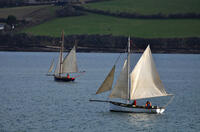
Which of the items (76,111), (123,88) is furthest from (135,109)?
(76,111)

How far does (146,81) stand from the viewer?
193ft

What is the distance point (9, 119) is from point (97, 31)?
475 ft

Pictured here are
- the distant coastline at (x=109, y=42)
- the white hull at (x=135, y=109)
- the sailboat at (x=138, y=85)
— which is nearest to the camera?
the white hull at (x=135, y=109)

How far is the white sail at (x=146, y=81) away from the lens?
2303 inches

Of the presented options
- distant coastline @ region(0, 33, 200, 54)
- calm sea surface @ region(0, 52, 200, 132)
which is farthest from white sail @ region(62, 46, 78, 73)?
distant coastline @ region(0, 33, 200, 54)

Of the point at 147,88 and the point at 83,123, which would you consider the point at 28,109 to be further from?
the point at 147,88

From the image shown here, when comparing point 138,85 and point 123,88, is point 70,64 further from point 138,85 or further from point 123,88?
point 123,88

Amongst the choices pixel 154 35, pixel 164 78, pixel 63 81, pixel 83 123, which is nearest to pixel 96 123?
pixel 83 123

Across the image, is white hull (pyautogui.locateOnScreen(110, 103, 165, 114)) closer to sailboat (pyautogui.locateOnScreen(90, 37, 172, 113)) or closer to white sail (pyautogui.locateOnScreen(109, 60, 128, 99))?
sailboat (pyautogui.locateOnScreen(90, 37, 172, 113))

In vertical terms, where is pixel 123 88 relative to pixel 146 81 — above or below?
below

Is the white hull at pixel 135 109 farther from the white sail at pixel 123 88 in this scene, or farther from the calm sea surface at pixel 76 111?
the white sail at pixel 123 88

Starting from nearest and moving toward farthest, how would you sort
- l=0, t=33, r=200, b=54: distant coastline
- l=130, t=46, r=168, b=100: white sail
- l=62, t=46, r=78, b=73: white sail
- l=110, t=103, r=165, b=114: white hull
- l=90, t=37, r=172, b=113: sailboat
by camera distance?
l=110, t=103, r=165, b=114: white hull < l=90, t=37, r=172, b=113: sailboat < l=130, t=46, r=168, b=100: white sail < l=62, t=46, r=78, b=73: white sail < l=0, t=33, r=200, b=54: distant coastline

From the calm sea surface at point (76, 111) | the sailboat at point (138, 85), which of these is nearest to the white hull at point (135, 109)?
the sailboat at point (138, 85)

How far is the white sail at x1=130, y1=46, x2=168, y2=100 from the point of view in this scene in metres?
58.5
